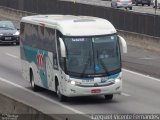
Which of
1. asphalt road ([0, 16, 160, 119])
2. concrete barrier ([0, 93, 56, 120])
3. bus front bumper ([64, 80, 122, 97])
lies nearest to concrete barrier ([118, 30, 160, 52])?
asphalt road ([0, 16, 160, 119])

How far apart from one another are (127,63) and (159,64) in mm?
1692

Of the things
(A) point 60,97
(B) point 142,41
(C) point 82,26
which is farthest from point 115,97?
(B) point 142,41

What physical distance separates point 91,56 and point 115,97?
2549 millimetres

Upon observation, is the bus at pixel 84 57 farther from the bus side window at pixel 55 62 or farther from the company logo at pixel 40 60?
the company logo at pixel 40 60

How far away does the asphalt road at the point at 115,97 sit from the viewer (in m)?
23.0

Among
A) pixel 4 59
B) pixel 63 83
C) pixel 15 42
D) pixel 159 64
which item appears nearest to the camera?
pixel 63 83

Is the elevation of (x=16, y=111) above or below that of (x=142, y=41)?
above

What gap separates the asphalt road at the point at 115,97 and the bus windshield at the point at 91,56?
111cm

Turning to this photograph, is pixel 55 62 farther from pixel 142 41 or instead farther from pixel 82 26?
pixel 142 41

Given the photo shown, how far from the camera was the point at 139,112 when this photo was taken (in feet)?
72.0

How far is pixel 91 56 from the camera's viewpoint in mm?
23906

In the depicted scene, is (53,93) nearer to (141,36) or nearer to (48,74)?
(48,74)

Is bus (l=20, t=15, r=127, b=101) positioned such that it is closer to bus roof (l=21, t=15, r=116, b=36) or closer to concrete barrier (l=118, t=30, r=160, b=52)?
bus roof (l=21, t=15, r=116, b=36)

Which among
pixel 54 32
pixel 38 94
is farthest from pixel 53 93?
pixel 54 32
